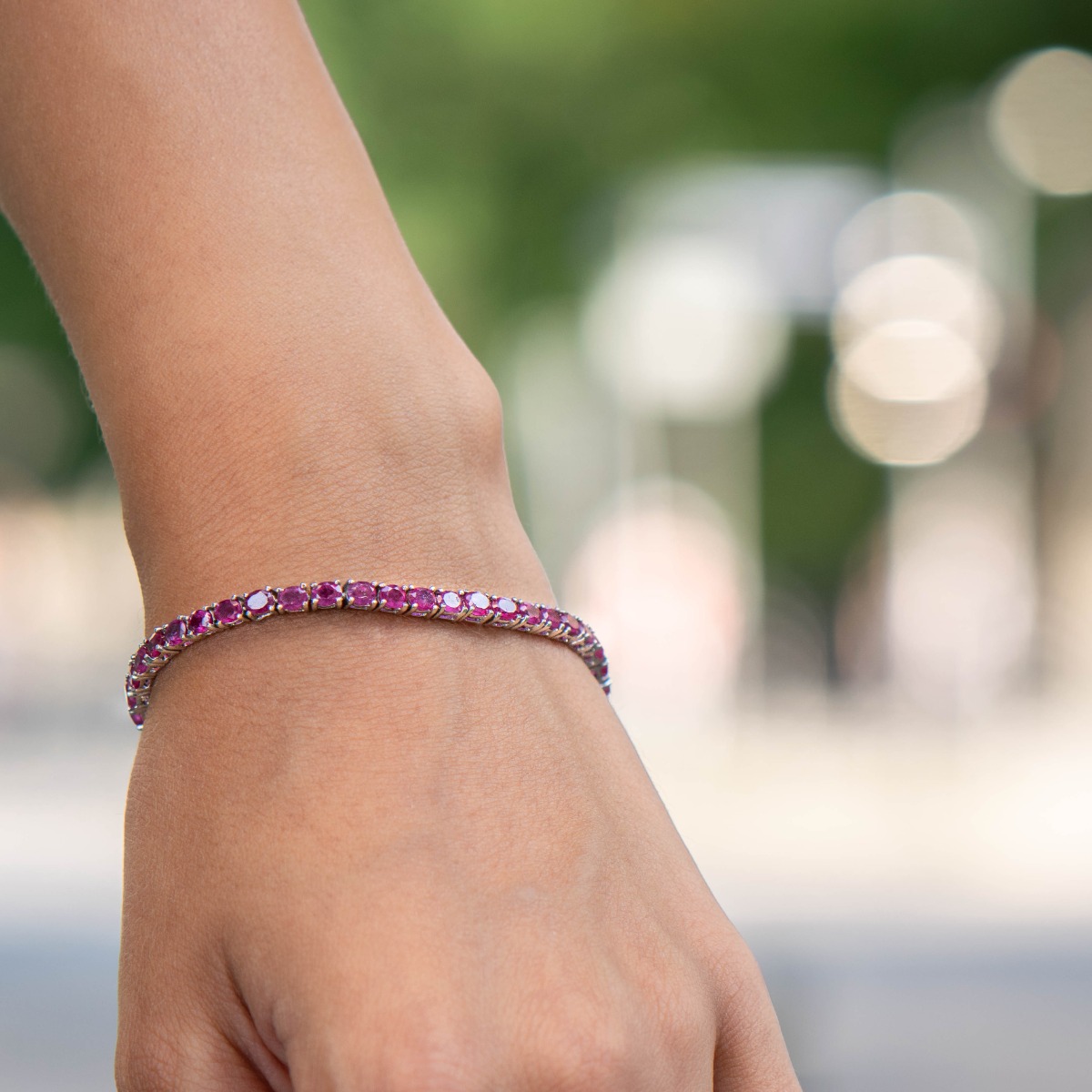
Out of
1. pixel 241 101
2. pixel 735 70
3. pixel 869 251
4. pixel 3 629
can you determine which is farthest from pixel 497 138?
pixel 241 101

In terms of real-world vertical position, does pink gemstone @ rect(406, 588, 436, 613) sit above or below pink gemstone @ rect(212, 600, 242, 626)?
above

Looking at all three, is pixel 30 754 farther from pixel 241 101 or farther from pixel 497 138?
pixel 241 101

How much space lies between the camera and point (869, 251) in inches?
393

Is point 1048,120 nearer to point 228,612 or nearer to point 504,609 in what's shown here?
point 504,609

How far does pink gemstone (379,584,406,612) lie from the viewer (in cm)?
85

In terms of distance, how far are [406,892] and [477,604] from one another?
201mm

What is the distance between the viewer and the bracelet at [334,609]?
84 centimetres

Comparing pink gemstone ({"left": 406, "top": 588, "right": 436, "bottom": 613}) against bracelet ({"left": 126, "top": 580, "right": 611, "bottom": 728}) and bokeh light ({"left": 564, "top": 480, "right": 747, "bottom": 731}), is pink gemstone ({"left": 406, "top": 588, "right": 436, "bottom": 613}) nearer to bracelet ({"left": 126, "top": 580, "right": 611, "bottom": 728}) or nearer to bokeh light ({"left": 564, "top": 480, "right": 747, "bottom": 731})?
bracelet ({"left": 126, "top": 580, "right": 611, "bottom": 728})

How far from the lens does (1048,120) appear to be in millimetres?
10266

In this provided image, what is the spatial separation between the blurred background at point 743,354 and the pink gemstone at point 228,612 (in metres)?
7.26

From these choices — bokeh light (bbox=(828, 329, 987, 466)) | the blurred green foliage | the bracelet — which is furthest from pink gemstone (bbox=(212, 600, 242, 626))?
bokeh light (bbox=(828, 329, 987, 466))

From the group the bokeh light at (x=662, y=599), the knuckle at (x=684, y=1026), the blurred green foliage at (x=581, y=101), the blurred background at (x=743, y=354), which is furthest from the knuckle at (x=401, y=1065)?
the blurred green foliage at (x=581, y=101)

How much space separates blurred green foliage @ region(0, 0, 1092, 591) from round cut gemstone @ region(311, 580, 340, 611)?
855 centimetres

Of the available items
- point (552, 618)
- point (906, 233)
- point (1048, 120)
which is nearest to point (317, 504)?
point (552, 618)
